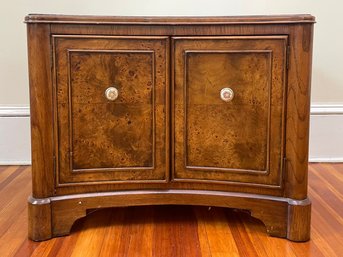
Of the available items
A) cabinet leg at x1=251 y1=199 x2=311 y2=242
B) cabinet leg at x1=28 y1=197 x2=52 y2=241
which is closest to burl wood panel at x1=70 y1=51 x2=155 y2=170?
cabinet leg at x1=28 y1=197 x2=52 y2=241

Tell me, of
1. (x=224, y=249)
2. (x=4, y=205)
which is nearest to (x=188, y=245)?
(x=224, y=249)

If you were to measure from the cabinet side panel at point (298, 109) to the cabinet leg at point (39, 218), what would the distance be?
68 cm

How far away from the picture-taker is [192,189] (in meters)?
1.45

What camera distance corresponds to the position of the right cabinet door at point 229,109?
52.9 inches

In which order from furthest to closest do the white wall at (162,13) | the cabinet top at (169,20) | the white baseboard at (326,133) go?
the white baseboard at (326,133)
the white wall at (162,13)
the cabinet top at (169,20)

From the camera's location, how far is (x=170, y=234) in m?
1.43

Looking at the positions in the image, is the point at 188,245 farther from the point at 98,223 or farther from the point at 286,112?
the point at 286,112

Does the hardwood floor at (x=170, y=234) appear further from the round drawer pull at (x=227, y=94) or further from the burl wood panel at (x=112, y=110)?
the round drawer pull at (x=227, y=94)

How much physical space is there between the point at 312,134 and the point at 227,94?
3.32 ft

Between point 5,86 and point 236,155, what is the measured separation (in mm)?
1237

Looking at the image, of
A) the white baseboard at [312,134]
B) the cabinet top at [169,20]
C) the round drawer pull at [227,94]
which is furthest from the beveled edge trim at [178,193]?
the white baseboard at [312,134]

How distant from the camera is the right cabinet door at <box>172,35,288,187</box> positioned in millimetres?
1343

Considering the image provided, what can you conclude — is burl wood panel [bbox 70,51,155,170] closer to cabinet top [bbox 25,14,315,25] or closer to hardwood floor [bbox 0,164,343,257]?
cabinet top [bbox 25,14,315,25]

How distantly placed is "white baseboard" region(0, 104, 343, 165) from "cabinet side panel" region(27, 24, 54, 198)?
870 millimetres
